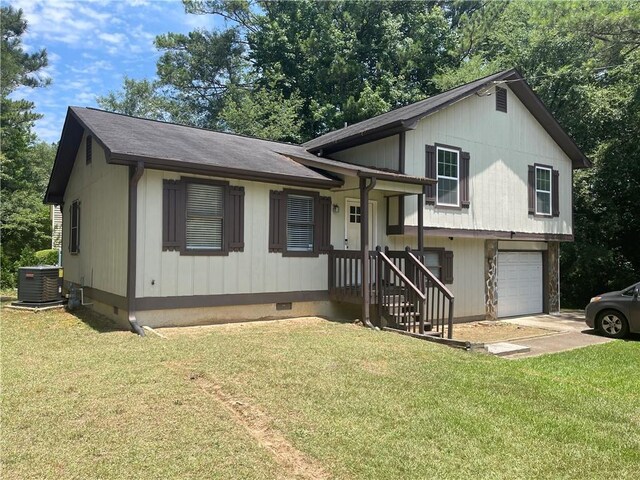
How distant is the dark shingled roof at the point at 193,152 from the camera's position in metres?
8.21

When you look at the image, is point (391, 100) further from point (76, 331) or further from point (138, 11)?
point (76, 331)

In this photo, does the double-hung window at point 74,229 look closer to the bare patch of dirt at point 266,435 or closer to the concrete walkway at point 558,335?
the bare patch of dirt at point 266,435

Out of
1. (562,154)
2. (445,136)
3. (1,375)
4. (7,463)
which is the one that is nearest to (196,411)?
(7,463)

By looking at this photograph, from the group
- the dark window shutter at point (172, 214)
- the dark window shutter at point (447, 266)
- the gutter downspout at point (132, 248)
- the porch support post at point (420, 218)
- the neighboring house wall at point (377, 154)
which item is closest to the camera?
the gutter downspout at point (132, 248)

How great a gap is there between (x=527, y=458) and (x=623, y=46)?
21147mm

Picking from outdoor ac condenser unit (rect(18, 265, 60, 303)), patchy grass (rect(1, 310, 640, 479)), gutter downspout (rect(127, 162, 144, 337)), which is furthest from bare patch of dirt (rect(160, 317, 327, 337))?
outdoor ac condenser unit (rect(18, 265, 60, 303))

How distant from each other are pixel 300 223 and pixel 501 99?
7277 mm

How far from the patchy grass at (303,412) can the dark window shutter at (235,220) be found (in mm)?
2376

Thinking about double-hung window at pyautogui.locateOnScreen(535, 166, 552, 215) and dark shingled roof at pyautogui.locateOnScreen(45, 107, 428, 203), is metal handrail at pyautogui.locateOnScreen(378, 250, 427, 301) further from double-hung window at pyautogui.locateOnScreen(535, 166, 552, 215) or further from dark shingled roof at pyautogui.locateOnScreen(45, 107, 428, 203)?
double-hung window at pyautogui.locateOnScreen(535, 166, 552, 215)

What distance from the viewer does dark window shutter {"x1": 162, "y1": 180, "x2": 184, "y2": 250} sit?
336 inches

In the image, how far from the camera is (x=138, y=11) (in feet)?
40.7

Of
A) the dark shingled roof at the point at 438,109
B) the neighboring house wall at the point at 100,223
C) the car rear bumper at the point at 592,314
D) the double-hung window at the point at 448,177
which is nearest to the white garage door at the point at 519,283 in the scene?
the double-hung window at the point at 448,177

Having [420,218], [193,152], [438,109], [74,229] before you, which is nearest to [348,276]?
[420,218]

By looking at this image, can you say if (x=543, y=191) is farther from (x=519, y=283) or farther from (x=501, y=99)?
(x=501, y=99)
